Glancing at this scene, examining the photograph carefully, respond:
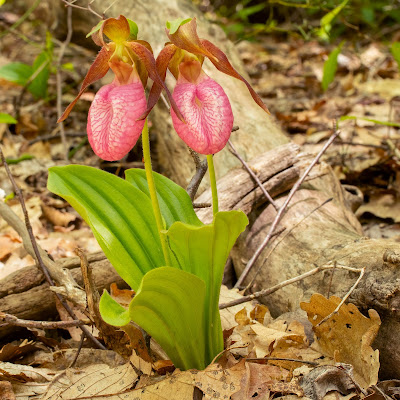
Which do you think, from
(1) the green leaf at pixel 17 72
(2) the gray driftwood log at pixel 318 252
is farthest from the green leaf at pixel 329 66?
(1) the green leaf at pixel 17 72

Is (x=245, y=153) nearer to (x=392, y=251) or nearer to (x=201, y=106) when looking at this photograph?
(x=392, y=251)

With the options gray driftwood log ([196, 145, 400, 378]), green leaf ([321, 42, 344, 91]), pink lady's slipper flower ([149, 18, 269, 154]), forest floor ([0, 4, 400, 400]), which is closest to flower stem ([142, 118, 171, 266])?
pink lady's slipper flower ([149, 18, 269, 154])

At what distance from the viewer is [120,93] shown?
0.92 meters

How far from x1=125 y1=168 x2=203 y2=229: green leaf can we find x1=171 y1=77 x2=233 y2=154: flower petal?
0.38m

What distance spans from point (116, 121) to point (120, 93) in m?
0.07

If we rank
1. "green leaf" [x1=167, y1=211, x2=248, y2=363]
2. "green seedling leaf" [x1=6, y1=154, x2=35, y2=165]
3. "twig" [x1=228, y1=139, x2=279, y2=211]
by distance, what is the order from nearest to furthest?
"green leaf" [x1=167, y1=211, x2=248, y2=363], "twig" [x1=228, y1=139, x2=279, y2=211], "green seedling leaf" [x1=6, y1=154, x2=35, y2=165]

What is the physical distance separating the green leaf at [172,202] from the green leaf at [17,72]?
7.31ft

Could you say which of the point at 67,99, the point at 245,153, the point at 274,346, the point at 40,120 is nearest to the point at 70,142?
the point at 40,120

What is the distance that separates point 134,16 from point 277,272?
6.51ft

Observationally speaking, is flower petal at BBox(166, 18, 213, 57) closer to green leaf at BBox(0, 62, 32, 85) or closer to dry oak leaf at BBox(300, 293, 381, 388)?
dry oak leaf at BBox(300, 293, 381, 388)

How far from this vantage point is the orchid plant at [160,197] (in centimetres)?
91

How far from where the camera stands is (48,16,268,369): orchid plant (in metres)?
0.91

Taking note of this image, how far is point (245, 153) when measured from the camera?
2123mm

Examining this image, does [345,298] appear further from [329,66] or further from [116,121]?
[329,66]
